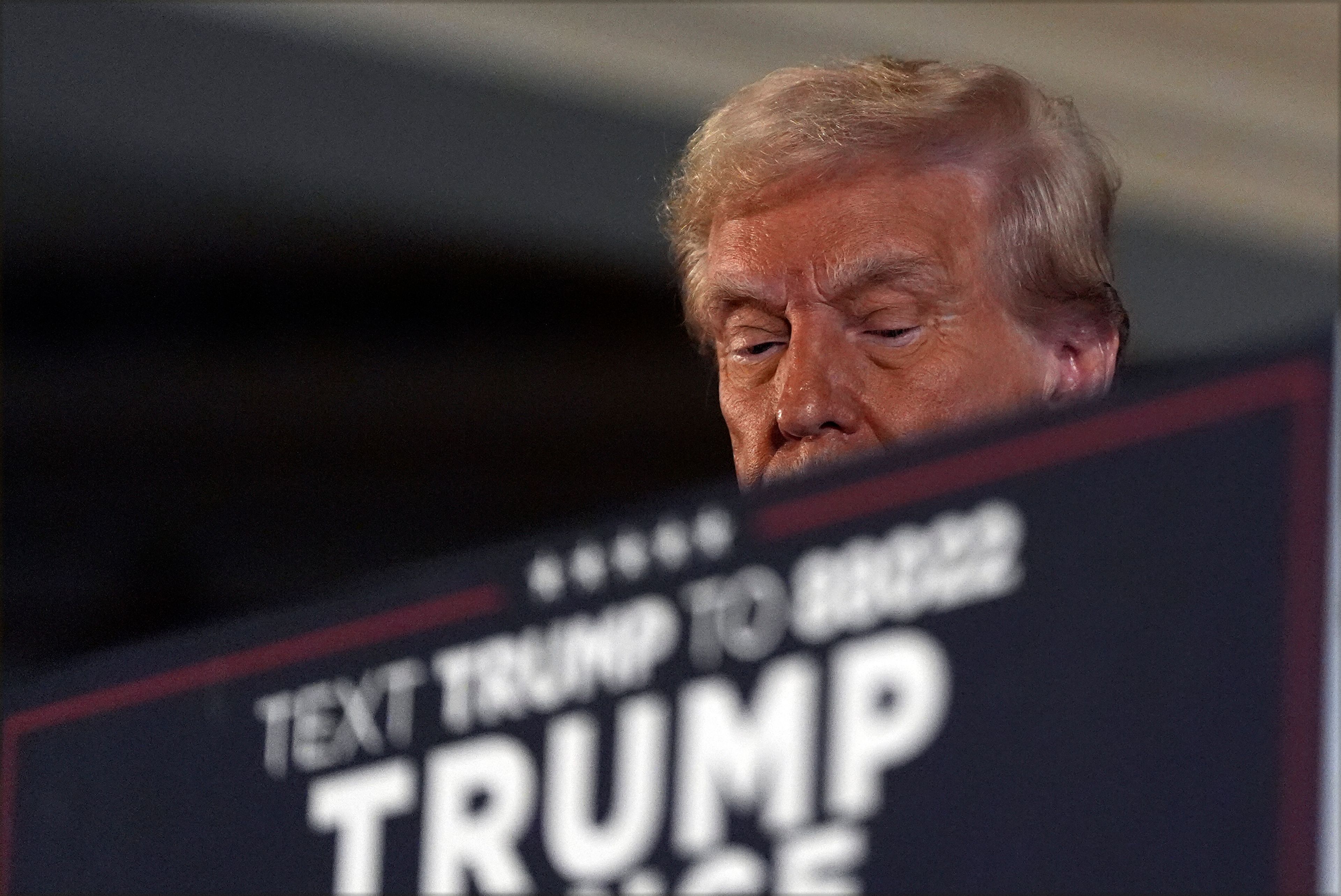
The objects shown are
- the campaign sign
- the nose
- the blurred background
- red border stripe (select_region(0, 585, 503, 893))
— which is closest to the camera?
the campaign sign

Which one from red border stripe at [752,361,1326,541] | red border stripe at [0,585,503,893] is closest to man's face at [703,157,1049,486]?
red border stripe at [0,585,503,893]

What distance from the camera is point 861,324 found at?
1.38 meters

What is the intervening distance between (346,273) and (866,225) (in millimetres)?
2637

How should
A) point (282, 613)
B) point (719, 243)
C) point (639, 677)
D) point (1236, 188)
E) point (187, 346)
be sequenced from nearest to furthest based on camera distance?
point (639, 677) < point (282, 613) < point (719, 243) < point (187, 346) < point (1236, 188)

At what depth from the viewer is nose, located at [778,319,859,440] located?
1.32m

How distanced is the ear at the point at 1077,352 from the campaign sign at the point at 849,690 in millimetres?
769

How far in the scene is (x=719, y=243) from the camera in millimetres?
1475

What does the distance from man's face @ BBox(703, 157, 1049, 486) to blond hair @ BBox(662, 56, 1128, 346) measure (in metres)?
0.02

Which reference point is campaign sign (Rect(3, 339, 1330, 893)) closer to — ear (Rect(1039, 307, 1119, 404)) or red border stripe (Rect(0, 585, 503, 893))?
red border stripe (Rect(0, 585, 503, 893))

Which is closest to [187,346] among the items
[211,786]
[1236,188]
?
[1236,188]

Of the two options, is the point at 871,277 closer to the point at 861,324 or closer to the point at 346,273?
the point at 861,324

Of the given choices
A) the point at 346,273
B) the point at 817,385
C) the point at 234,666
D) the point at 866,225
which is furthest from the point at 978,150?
the point at 346,273

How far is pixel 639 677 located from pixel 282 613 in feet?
0.54

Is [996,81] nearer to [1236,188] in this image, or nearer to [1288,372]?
[1288,372]
